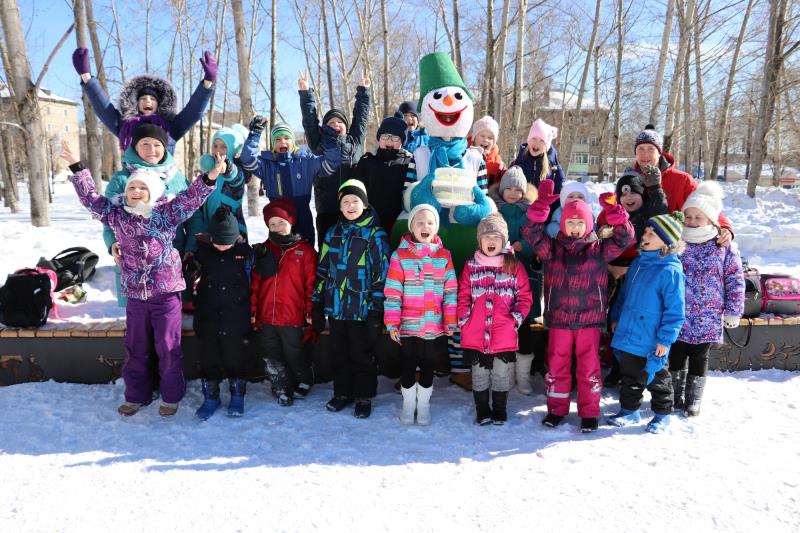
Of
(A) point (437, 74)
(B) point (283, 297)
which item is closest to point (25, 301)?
(B) point (283, 297)

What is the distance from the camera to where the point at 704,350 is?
3436 mm

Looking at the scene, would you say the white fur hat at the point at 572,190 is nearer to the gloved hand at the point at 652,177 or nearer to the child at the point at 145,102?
the gloved hand at the point at 652,177

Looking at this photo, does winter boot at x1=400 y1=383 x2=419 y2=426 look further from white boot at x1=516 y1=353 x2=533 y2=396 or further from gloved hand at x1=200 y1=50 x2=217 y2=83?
gloved hand at x1=200 y1=50 x2=217 y2=83

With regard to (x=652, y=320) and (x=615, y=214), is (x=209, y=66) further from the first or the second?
(x=652, y=320)

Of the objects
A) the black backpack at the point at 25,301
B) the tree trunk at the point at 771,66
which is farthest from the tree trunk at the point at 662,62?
the black backpack at the point at 25,301

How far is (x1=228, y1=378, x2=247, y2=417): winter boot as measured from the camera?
3414mm

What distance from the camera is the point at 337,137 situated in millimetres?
3969

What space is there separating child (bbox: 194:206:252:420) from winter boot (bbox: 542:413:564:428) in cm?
203

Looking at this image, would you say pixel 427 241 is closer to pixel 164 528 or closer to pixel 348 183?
pixel 348 183

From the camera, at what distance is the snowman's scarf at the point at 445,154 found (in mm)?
3730

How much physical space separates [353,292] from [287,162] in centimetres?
123

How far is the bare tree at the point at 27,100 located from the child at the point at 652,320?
8.22 meters

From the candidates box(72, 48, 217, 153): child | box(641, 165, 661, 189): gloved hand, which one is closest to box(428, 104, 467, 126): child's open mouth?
box(641, 165, 661, 189): gloved hand

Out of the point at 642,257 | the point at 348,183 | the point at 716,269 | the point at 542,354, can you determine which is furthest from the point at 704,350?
the point at 348,183
